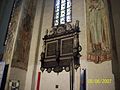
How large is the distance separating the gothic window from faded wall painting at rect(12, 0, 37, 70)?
5.14 ft

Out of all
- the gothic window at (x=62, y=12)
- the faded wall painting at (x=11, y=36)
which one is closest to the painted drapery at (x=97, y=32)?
the gothic window at (x=62, y=12)

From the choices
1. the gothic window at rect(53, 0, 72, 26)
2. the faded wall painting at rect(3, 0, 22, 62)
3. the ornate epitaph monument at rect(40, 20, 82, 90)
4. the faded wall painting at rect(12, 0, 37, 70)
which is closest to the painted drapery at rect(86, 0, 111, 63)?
the ornate epitaph monument at rect(40, 20, 82, 90)

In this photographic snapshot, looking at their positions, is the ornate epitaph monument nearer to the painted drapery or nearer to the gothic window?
the gothic window

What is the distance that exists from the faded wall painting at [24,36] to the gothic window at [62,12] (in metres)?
1.57

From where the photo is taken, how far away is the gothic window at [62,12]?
33.3ft

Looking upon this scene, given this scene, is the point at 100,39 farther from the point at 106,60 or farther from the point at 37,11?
the point at 37,11

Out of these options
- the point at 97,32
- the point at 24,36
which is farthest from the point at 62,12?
the point at 97,32

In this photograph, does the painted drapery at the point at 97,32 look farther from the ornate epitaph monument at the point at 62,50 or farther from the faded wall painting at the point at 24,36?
the faded wall painting at the point at 24,36

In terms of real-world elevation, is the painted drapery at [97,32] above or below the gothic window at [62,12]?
below

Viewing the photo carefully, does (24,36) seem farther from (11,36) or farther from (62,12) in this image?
(62,12)

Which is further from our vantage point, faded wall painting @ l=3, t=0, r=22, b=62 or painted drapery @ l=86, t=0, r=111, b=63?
faded wall painting @ l=3, t=0, r=22, b=62

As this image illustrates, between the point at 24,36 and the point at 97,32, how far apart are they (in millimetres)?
4455

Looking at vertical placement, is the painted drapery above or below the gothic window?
below

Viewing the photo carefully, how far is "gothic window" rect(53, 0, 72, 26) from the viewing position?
1014cm
